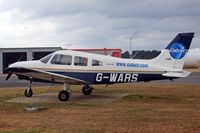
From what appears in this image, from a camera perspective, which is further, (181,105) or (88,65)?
(88,65)

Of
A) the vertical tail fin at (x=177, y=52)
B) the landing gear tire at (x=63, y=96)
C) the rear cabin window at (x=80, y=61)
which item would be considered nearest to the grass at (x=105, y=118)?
the landing gear tire at (x=63, y=96)

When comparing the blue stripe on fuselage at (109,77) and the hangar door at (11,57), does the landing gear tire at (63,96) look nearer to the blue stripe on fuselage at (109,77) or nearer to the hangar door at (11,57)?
the blue stripe on fuselage at (109,77)

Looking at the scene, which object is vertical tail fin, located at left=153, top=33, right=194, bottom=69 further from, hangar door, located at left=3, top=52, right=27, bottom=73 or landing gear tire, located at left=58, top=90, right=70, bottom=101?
hangar door, located at left=3, top=52, right=27, bottom=73

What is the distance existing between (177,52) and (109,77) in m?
3.26

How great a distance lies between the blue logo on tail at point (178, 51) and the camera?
696 inches

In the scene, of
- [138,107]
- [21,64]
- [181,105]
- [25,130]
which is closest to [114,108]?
[138,107]

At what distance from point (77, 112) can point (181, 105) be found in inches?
168

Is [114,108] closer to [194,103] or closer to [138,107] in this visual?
[138,107]

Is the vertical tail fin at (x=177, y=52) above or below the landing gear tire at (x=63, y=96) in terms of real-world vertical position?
above

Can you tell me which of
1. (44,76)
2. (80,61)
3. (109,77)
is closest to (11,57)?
(44,76)

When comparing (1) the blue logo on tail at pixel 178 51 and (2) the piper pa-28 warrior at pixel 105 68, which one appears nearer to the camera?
(2) the piper pa-28 warrior at pixel 105 68

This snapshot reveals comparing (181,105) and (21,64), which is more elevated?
(21,64)

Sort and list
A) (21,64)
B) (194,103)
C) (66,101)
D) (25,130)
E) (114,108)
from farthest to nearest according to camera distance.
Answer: (21,64)
(66,101)
(194,103)
(114,108)
(25,130)

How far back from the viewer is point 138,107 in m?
14.6
